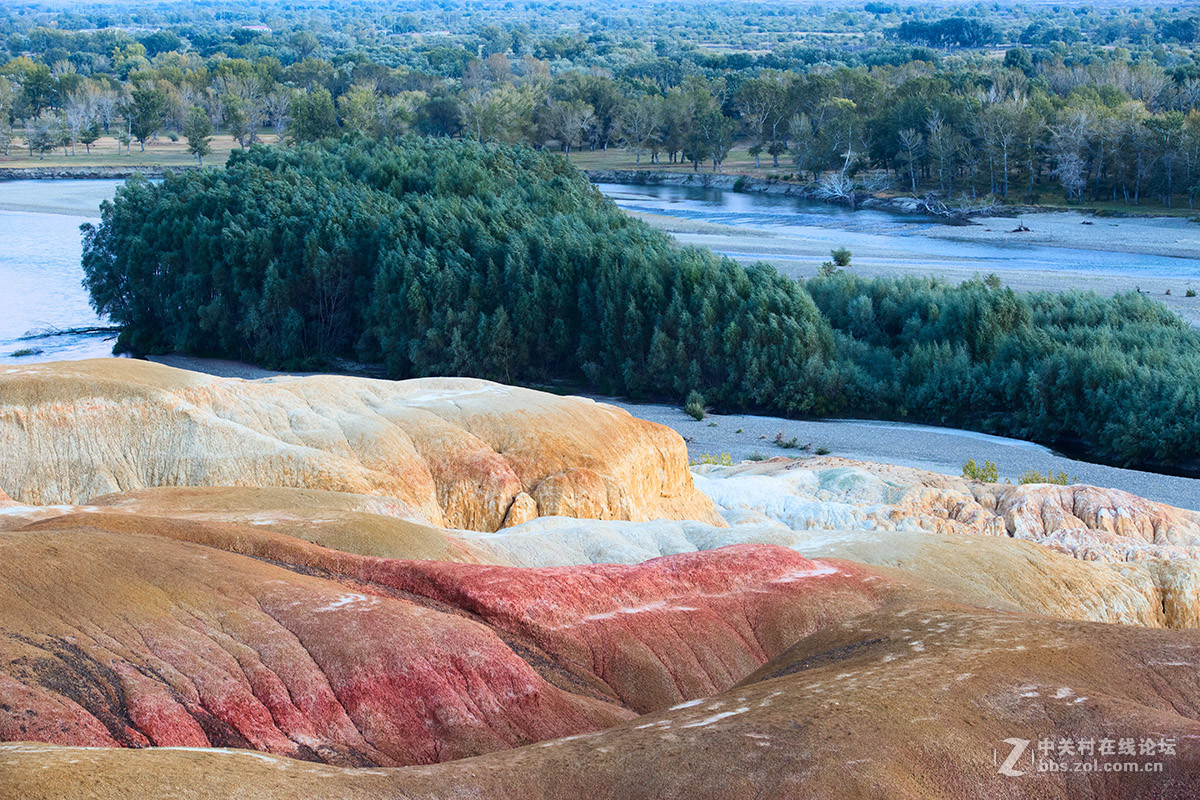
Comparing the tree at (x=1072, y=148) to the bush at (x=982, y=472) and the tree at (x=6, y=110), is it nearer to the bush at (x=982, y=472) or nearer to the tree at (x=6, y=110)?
the bush at (x=982, y=472)

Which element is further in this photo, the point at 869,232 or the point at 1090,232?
the point at 869,232

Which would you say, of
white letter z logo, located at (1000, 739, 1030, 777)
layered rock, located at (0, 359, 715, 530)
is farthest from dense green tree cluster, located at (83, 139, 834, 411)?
white letter z logo, located at (1000, 739, 1030, 777)

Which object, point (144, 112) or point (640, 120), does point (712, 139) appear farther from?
point (144, 112)

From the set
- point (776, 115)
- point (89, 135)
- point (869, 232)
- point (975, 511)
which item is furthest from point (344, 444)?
point (89, 135)

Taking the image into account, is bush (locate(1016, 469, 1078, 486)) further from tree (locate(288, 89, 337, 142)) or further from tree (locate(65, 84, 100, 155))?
tree (locate(65, 84, 100, 155))

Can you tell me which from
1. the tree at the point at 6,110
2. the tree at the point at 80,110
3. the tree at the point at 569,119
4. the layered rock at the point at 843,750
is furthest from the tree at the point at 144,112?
the layered rock at the point at 843,750
